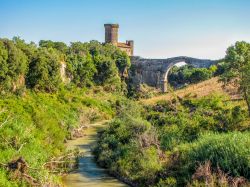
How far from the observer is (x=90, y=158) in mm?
29344

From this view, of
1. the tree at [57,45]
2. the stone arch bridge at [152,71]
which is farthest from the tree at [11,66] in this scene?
the stone arch bridge at [152,71]

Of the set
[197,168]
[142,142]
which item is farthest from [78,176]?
[197,168]

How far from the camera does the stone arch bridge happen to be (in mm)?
74688

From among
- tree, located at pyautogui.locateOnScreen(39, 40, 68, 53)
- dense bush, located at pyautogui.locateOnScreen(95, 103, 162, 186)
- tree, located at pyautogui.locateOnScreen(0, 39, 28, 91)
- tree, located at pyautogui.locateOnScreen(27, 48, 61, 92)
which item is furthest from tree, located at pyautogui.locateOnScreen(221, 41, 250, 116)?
tree, located at pyautogui.locateOnScreen(39, 40, 68, 53)

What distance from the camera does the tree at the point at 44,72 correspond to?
44.6 metres

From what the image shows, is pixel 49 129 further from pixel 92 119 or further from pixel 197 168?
pixel 92 119

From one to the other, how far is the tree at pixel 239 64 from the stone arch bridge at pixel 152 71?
45.0 meters

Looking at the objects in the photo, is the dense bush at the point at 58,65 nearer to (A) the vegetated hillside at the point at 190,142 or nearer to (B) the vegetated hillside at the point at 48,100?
(B) the vegetated hillside at the point at 48,100

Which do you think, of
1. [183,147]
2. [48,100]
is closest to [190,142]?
[183,147]

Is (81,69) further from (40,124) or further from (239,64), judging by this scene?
Answer: (239,64)

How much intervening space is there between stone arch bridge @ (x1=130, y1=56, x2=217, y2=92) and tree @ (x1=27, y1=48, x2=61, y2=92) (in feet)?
96.9

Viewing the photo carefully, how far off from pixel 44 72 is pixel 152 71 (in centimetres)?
3443

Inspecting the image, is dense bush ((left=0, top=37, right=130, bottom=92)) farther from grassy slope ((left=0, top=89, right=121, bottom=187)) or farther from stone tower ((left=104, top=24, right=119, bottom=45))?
stone tower ((left=104, top=24, right=119, bottom=45))

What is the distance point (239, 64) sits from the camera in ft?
92.6
